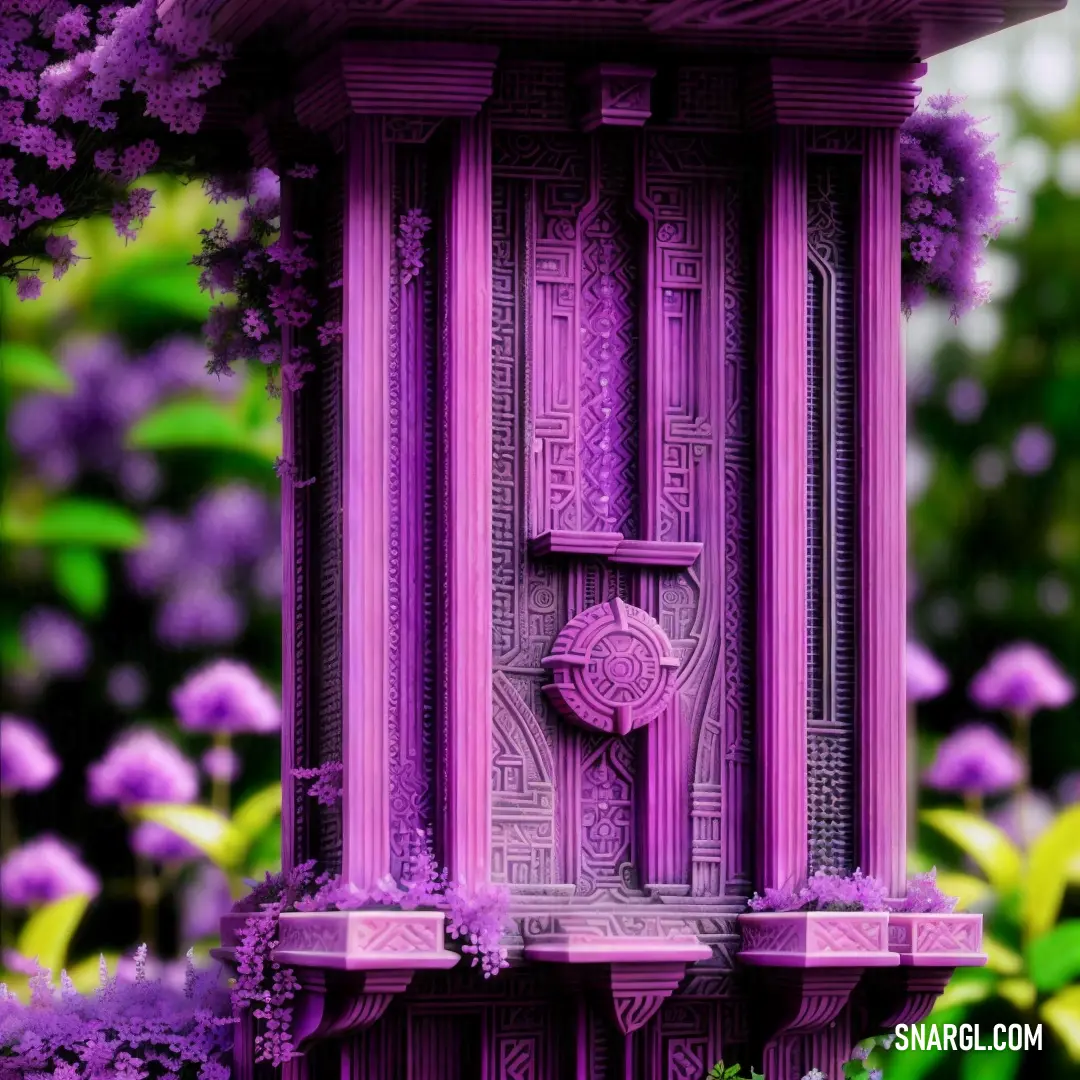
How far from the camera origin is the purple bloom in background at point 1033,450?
16.9 meters

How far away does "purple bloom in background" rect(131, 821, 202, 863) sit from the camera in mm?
13633

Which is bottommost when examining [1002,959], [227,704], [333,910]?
[1002,959]

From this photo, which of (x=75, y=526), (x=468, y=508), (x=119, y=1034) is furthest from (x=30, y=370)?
(x=468, y=508)

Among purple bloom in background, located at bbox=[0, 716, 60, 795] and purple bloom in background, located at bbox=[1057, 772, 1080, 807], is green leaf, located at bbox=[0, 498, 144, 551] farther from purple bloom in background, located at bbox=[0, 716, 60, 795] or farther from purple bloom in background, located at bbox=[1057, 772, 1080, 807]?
purple bloom in background, located at bbox=[1057, 772, 1080, 807]

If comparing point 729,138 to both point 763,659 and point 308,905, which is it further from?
point 308,905

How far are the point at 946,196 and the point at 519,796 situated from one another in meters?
2.54

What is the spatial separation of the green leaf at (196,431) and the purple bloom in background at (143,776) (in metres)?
2.04

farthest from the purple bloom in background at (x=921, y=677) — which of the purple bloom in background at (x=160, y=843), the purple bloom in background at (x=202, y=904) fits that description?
the purple bloom in background at (x=160, y=843)

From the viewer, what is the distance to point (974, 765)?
562 inches

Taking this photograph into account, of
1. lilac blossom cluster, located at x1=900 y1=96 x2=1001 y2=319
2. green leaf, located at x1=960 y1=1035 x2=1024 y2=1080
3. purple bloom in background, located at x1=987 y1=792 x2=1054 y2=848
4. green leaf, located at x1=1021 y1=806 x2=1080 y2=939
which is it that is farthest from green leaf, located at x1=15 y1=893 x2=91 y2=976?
lilac blossom cluster, located at x1=900 y1=96 x2=1001 y2=319

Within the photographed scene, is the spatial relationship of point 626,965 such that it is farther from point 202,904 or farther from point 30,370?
point 30,370

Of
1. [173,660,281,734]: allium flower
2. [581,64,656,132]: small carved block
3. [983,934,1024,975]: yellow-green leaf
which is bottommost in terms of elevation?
[983,934,1024,975]: yellow-green leaf

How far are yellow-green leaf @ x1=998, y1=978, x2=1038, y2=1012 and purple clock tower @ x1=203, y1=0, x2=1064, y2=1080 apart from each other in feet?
15.9

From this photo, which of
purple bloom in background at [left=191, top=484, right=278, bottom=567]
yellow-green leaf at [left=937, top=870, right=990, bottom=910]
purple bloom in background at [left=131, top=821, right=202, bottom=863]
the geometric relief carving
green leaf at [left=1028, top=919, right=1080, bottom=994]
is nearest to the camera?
the geometric relief carving
